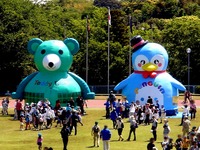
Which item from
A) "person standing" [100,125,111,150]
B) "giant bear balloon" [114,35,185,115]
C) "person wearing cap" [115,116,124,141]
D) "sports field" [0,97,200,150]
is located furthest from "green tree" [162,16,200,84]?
"person standing" [100,125,111,150]

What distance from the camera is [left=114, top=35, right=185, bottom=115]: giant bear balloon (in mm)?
40531

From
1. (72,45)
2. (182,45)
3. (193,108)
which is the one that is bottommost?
(193,108)

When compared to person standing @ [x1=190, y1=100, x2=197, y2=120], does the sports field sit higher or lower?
lower

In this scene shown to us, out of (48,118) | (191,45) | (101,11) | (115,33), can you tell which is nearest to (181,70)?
(191,45)

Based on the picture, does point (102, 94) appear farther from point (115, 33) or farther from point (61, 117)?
point (61, 117)

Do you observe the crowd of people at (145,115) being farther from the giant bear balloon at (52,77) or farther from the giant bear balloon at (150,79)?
the giant bear balloon at (52,77)

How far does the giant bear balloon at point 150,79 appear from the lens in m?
40.5

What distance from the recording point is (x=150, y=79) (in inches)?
1602

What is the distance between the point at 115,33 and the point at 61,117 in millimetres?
35123

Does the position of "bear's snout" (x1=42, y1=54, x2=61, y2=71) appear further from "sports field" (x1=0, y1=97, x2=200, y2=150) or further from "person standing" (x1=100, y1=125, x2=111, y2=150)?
"person standing" (x1=100, y1=125, x2=111, y2=150)

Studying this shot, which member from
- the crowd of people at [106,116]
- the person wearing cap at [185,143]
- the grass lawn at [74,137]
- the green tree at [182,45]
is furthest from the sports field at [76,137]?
the green tree at [182,45]

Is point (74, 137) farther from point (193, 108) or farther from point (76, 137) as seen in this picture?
point (193, 108)

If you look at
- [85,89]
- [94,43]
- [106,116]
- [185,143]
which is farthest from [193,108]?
[94,43]

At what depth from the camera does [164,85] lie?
40562 millimetres
